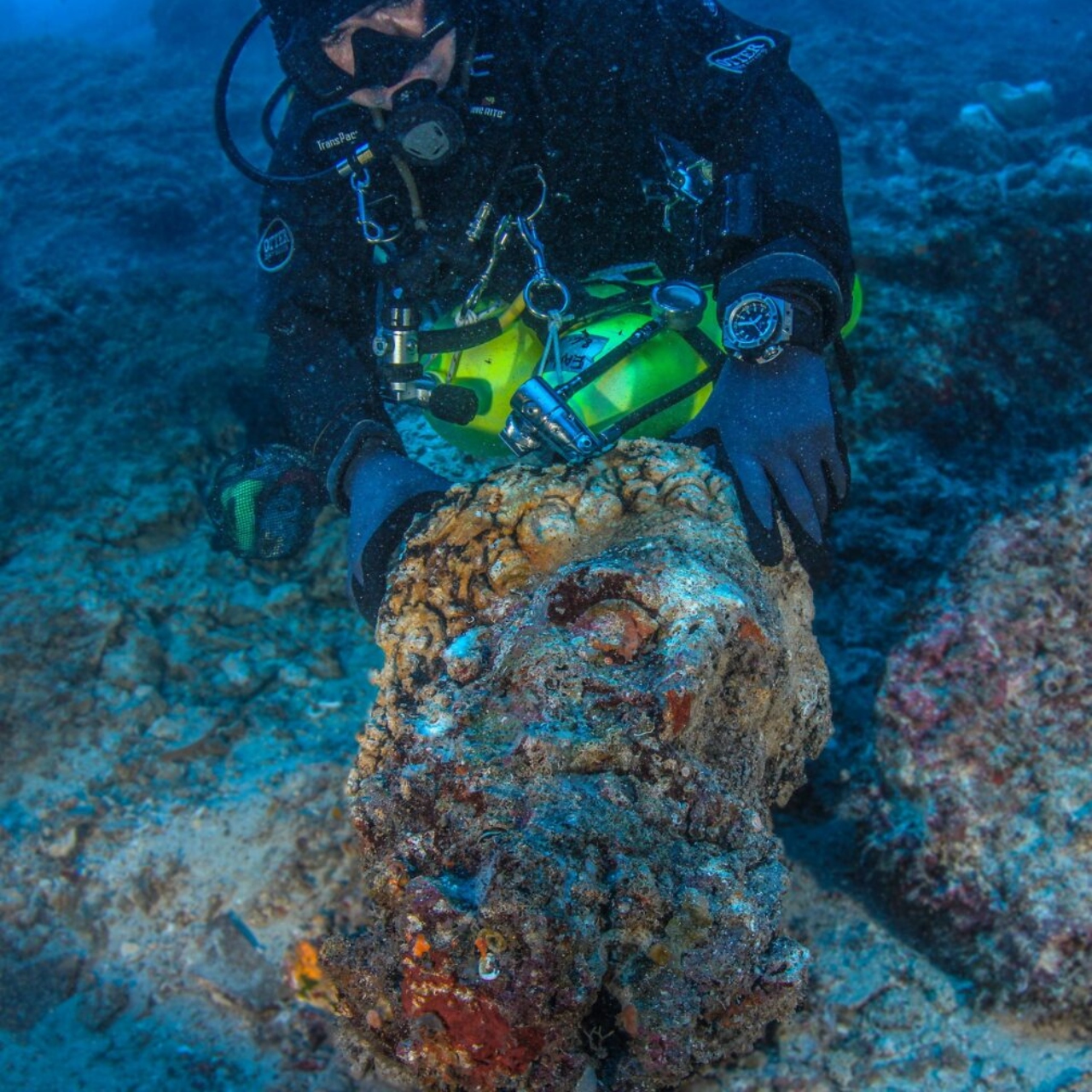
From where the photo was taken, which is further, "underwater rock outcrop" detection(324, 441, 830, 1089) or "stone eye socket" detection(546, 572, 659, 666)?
"stone eye socket" detection(546, 572, 659, 666)

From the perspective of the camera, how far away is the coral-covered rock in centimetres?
202

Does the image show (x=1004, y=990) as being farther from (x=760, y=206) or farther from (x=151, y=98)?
(x=151, y=98)

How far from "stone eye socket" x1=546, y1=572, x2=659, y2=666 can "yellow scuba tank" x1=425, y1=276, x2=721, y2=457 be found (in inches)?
34.7

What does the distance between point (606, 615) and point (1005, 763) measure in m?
1.52

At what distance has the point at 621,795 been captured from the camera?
131 centimetres

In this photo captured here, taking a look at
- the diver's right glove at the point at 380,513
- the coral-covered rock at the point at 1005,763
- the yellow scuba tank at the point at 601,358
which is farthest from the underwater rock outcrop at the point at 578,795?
the coral-covered rock at the point at 1005,763

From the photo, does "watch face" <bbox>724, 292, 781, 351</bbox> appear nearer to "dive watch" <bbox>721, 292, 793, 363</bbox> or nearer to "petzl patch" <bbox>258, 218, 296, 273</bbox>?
"dive watch" <bbox>721, 292, 793, 363</bbox>

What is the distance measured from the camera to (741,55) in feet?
8.59

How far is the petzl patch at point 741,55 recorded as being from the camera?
2576 mm

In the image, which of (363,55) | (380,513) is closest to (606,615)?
(380,513)

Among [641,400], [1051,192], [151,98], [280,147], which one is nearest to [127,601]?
[280,147]

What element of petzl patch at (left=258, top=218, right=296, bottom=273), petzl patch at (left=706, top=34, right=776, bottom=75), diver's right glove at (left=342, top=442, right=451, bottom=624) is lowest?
diver's right glove at (left=342, top=442, right=451, bottom=624)

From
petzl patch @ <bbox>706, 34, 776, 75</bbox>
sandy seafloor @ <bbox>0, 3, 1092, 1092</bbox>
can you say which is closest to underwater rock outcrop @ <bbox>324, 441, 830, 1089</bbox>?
sandy seafloor @ <bbox>0, 3, 1092, 1092</bbox>

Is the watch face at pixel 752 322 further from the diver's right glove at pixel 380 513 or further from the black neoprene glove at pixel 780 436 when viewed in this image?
the diver's right glove at pixel 380 513
